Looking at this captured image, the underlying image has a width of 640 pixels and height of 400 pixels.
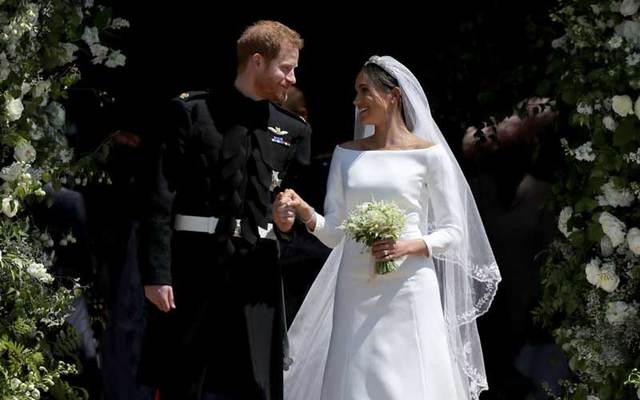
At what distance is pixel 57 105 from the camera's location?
6270 millimetres

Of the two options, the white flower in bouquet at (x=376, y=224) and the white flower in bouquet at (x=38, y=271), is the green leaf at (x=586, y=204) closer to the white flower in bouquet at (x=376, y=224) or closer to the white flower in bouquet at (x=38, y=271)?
the white flower in bouquet at (x=376, y=224)

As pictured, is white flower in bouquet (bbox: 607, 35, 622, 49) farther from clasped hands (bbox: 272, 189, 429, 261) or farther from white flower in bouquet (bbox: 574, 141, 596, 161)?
clasped hands (bbox: 272, 189, 429, 261)

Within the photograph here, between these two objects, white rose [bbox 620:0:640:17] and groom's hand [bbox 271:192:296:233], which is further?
white rose [bbox 620:0:640:17]

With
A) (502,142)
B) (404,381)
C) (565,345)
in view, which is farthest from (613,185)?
(502,142)

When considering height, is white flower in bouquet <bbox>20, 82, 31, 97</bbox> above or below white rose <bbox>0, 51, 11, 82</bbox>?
below

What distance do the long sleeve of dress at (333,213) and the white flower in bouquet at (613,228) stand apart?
1122 millimetres

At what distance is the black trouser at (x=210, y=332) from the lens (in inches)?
235

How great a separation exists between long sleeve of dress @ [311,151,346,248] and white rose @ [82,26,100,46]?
1.17 meters

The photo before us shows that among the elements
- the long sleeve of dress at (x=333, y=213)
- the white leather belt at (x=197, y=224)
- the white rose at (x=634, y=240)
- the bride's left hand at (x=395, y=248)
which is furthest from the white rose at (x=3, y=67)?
the white rose at (x=634, y=240)

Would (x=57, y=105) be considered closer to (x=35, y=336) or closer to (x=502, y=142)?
(x=35, y=336)

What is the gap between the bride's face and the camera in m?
6.40

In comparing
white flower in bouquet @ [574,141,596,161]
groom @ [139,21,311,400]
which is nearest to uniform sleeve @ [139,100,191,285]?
groom @ [139,21,311,400]

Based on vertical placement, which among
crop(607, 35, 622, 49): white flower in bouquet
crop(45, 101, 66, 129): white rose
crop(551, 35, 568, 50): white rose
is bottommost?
crop(45, 101, 66, 129): white rose

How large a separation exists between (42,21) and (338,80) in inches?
116
